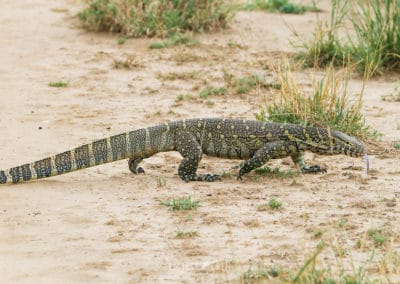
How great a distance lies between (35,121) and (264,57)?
4625 millimetres

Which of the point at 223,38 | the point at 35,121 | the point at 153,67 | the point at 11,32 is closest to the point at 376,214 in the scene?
the point at 35,121

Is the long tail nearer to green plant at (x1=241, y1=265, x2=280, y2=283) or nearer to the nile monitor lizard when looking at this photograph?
the nile monitor lizard

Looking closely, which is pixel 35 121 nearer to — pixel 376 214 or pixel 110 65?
pixel 110 65

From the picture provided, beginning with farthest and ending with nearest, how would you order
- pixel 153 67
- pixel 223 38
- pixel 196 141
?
pixel 223 38, pixel 153 67, pixel 196 141

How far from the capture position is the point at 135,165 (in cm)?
1028

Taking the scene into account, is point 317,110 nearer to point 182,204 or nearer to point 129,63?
point 182,204

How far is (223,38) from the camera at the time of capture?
1678 cm

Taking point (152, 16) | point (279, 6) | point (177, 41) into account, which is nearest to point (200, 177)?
point (177, 41)

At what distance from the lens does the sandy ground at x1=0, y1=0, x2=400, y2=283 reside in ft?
25.0

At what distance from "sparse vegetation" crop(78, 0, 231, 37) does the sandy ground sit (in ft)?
2.37

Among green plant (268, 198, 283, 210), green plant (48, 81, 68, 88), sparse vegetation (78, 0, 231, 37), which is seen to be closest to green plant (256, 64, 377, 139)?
green plant (268, 198, 283, 210)

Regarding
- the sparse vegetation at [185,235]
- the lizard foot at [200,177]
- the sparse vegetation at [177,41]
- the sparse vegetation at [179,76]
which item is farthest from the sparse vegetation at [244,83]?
the sparse vegetation at [185,235]

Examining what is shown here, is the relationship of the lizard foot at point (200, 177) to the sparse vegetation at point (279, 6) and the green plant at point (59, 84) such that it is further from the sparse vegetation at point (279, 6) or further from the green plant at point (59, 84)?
the sparse vegetation at point (279, 6)

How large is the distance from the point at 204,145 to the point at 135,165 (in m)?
0.80
